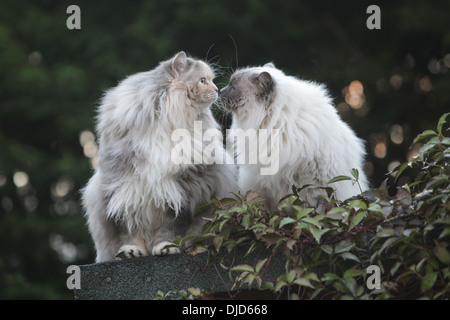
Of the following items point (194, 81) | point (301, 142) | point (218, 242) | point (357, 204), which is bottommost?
point (218, 242)

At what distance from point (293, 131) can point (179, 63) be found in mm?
866

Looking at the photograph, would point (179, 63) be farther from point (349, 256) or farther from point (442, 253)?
point (442, 253)

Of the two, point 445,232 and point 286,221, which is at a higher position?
point 286,221

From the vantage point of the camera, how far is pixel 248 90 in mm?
4184

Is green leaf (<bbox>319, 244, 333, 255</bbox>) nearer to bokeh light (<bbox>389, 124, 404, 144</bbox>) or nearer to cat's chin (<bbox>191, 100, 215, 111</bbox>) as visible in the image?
cat's chin (<bbox>191, 100, 215, 111</bbox>)

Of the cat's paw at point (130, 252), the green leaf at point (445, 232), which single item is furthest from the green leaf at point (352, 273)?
the cat's paw at point (130, 252)

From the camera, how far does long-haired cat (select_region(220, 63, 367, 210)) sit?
3.85 m

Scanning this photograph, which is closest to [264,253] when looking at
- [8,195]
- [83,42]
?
[83,42]

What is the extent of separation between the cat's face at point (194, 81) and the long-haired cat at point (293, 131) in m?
0.33

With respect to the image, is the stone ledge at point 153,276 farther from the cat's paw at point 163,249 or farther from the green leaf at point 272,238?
the green leaf at point 272,238

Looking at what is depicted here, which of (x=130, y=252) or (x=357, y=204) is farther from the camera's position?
(x=130, y=252)

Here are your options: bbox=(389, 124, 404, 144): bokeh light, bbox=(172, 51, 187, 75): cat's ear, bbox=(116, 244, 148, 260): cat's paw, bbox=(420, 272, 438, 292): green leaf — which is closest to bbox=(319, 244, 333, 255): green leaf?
bbox=(420, 272, 438, 292): green leaf

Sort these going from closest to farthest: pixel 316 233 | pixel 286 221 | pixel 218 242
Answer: pixel 316 233 → pixel 286 221 → pixel 218 242

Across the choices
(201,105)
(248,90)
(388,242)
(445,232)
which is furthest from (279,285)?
(248,90)
